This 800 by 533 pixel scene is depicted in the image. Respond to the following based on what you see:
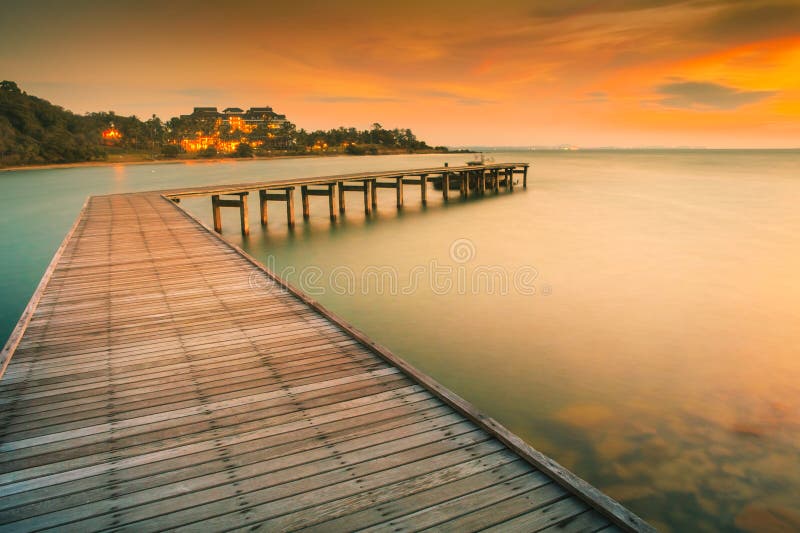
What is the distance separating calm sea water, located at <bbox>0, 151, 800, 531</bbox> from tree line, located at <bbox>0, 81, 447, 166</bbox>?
6292 cm

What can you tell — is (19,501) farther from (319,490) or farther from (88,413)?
(319,490)

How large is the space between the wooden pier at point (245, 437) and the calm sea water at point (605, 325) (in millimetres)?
2404

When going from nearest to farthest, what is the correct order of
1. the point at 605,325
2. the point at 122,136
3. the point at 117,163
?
the point at 605,325, the point at 117,163, the point at 122,136

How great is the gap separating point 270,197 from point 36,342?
15.4 metres

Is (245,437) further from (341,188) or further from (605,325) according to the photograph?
(341,188)

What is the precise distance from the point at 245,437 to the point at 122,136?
425 ft

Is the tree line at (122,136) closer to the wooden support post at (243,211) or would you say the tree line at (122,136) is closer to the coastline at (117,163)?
the coastline at (117,163)

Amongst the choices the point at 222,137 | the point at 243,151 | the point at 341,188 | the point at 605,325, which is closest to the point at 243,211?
the point at 341,188

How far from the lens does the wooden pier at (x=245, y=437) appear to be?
2514 millimetres

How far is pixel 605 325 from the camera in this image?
924 centimetres

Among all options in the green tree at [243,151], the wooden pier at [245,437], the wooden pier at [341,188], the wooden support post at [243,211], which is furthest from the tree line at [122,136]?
the wooden pier at [245,437]

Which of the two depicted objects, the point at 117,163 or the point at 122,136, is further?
the point at 122,136

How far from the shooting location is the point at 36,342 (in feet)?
15.7

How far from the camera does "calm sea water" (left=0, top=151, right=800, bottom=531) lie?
5.03 metres
